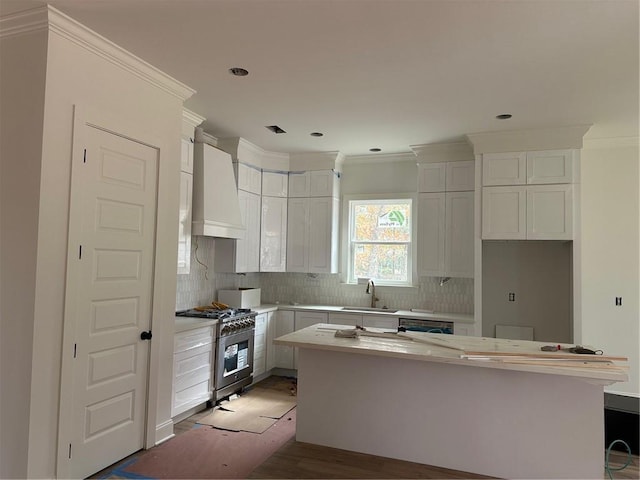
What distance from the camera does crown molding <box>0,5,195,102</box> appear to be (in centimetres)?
254

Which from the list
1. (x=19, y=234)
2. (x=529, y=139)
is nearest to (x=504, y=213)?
(x=529, y=139)

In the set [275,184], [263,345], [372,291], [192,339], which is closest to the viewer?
[192,339]

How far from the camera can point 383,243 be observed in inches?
229

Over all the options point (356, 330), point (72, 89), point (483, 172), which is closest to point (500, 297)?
point (483, 172)

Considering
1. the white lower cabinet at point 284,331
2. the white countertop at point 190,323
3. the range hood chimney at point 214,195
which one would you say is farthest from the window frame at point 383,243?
the white countertop at point 190,323

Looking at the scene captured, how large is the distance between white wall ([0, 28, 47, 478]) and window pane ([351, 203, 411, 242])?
407cm

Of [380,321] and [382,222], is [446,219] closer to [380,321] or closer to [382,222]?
[382,222]

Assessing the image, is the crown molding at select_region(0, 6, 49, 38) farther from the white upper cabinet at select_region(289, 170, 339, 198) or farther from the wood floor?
the white upper cabinet at select_region(289, 170, 339, 198)

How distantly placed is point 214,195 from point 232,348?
160 centimetres

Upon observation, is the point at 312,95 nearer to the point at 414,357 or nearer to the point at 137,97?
the point at 137,97

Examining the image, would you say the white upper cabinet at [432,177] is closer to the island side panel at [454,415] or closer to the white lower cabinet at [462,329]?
the white lower cabinet at [462,329]

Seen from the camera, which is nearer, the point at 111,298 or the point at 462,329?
the point at 111,298

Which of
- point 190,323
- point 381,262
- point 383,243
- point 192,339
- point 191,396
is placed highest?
point 383,243

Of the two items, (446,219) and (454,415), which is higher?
(446,219)
